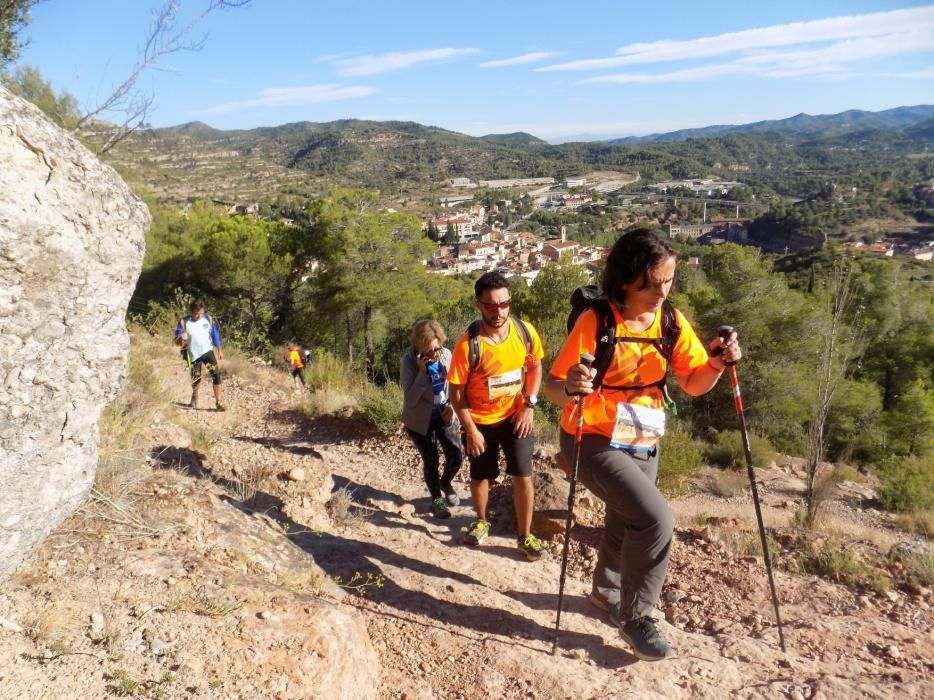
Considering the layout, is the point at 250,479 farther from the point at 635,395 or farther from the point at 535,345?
the point at 635,395

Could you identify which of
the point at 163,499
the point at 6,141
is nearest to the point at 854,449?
the point at 163,499

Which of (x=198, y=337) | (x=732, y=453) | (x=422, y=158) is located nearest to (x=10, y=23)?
(x=198, y=337)

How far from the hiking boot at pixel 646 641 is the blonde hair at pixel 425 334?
77.2 inches

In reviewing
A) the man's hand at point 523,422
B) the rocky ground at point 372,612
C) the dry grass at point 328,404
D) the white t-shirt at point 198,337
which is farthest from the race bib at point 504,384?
the white t-shirt at point 198,337

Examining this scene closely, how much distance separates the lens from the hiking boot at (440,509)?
386 cm

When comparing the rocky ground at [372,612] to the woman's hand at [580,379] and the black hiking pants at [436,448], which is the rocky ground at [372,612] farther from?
the woman's hand at [580,379]

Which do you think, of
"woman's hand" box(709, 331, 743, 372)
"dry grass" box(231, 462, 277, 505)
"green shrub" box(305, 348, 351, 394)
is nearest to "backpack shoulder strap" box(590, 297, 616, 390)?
"woman's hand" box(709, 331, 743, 372)

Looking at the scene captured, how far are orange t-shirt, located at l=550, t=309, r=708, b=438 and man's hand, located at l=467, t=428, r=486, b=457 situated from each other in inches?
28.5

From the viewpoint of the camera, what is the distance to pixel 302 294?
18.7 m

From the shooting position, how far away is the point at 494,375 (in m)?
3.03

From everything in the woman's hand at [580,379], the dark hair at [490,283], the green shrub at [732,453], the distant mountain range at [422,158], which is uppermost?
the distant mountain range at [422,158]

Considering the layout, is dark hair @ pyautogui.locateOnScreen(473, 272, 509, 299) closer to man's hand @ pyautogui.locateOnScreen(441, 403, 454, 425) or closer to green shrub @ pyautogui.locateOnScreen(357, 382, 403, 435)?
man's hand @ pyautogui.locateOnScreen(441, 403, 454, 425)

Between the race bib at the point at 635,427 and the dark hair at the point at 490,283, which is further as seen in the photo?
the dark hair at the point at 490,283

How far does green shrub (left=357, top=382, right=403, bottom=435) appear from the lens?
5.49 metres
